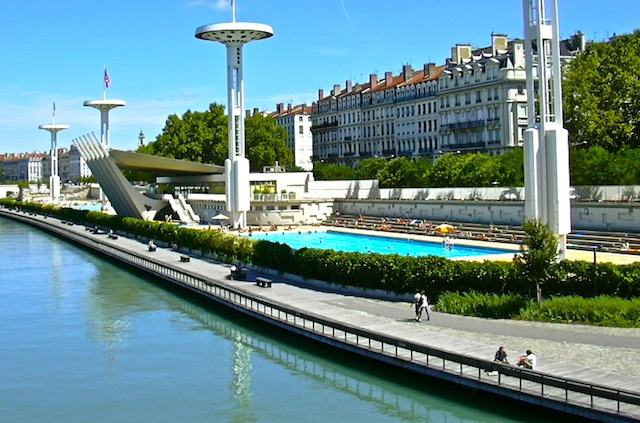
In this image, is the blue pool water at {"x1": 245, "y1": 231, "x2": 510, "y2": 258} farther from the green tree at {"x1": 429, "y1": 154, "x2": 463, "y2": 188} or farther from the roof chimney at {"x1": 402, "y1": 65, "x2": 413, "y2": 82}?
the roof chimney at {"x1": 402, "y1": 65, "x2": 413, "y2": 82}

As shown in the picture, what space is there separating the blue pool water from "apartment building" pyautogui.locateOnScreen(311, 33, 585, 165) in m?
26.7

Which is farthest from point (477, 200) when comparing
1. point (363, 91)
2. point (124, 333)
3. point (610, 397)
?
point (363, 91)

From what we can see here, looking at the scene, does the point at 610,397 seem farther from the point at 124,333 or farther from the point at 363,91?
the point at 363,91

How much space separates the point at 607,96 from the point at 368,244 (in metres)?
19.1

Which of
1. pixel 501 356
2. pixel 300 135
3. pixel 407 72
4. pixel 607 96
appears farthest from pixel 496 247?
pixel 300 135

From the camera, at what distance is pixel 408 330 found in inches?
1003

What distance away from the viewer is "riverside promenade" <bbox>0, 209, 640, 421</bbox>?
60.1 feet

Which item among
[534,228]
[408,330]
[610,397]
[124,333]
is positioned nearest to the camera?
[610,397]

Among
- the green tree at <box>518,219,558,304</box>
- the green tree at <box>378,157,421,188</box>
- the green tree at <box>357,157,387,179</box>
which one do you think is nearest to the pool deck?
the green tree at <box>518,219,558,304</box>

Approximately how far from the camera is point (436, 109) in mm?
97875

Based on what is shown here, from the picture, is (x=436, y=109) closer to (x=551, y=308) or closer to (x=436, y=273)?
(x=436, y=273)

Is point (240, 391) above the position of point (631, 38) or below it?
below

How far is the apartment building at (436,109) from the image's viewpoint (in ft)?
276

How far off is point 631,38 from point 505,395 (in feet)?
151
